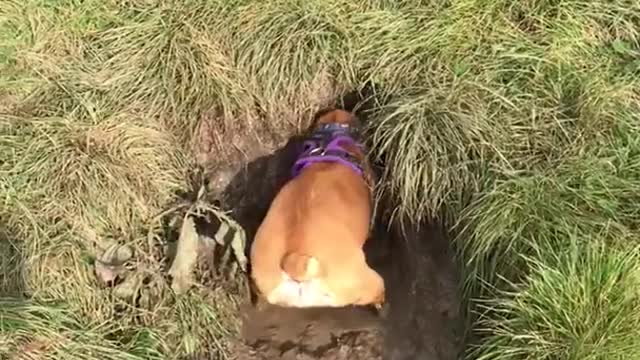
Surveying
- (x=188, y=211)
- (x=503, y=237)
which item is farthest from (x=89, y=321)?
(x=503, y=237)

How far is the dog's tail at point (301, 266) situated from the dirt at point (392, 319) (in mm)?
395

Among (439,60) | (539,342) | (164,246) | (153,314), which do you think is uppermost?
(439,60)

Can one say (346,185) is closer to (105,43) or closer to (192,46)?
(192,46)

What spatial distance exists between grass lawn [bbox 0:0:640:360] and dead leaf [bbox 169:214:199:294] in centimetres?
6

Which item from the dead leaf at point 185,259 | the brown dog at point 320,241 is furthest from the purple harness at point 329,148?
the dead leaf at point 185,259

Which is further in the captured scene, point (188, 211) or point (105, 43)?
point (105, 43)

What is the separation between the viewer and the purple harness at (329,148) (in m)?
4.18

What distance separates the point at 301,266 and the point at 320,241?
142mm

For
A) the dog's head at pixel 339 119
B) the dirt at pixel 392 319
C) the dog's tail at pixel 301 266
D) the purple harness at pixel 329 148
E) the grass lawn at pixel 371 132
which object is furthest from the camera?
the dog's head at pixel 339 119

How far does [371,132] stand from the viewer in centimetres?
433

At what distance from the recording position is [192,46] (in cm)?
439

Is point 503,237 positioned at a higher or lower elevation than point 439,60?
lower

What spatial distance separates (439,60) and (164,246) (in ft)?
4.20

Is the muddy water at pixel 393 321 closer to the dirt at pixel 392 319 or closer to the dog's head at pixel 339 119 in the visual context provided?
the dirt at pixel 392 319
